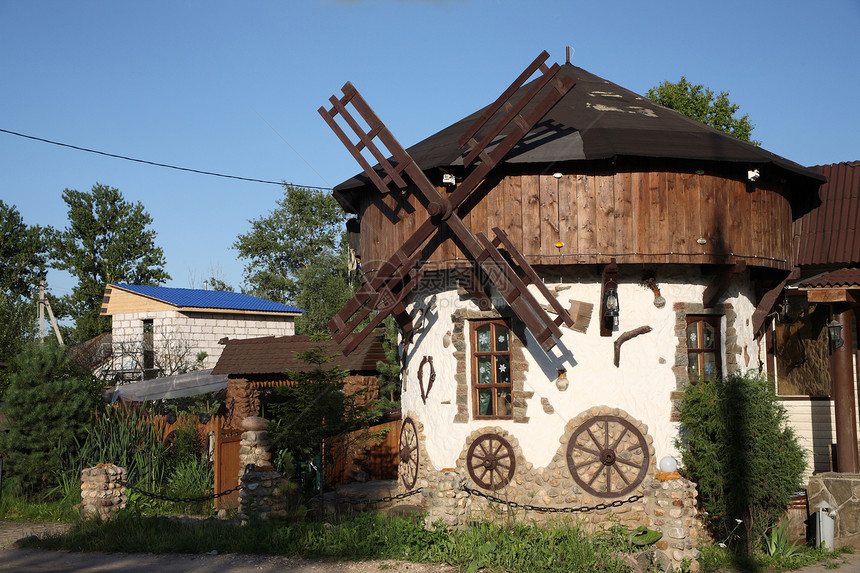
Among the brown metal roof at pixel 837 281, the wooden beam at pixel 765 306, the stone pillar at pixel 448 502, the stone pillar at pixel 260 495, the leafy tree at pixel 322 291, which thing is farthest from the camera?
the leafy tree at pixel 322 291

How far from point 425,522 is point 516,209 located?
15.6ft

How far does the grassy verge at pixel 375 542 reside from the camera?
866 cm

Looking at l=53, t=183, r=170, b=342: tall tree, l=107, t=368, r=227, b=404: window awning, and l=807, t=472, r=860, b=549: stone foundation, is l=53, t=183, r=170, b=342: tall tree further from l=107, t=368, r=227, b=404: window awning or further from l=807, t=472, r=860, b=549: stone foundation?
l=807, t=472, r=860, b=549: stone foundation

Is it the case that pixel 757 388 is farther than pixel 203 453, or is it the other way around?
pixel 203 453

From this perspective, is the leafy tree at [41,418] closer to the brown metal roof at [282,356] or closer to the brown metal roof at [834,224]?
the brown metal roof at [282,356]

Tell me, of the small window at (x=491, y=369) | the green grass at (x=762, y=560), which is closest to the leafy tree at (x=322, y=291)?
the small window at (x=491, y=369)

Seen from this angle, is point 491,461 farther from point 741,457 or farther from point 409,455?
point 741,457

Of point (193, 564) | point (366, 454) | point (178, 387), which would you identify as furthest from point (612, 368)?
point (178, 387)

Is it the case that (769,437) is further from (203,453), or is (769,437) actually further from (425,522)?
(203,453)

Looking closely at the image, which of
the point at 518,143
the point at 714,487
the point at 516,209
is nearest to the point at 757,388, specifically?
the point at 714,487

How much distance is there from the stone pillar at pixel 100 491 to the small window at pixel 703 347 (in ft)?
29.8

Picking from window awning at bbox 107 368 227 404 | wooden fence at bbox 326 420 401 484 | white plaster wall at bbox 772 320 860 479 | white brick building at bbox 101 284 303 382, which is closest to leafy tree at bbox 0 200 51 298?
white brick building at bbox 101 284 303 382

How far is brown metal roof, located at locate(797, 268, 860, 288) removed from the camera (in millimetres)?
11266

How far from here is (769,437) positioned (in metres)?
10.1
